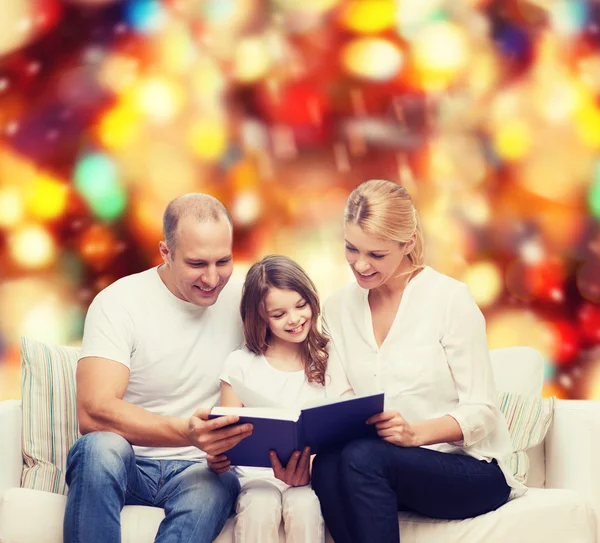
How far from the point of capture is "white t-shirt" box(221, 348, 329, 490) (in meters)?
1.91

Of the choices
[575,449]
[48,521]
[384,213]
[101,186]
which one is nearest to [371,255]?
[384,213]

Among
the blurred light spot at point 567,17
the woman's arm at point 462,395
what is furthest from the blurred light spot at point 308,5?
the woman's arm at point 462,395

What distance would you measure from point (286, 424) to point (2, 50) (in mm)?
1874

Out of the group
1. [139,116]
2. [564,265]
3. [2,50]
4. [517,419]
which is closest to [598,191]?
[564,265]

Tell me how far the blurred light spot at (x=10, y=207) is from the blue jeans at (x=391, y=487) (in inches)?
60.4

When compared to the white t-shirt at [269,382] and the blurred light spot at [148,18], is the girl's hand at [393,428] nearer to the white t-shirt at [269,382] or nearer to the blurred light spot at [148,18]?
the white t-shirt at [269,382]

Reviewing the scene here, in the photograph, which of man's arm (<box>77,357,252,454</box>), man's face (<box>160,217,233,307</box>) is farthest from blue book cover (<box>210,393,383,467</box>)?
man's face (<box>160,217,233,307</box>)

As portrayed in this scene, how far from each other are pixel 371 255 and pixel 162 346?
54 cm

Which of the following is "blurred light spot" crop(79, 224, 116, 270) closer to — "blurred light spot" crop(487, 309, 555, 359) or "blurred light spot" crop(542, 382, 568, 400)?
"blurred light spot" crop(487, 309, 555, 359)

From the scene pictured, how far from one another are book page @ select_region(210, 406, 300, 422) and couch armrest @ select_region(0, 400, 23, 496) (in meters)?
0.66

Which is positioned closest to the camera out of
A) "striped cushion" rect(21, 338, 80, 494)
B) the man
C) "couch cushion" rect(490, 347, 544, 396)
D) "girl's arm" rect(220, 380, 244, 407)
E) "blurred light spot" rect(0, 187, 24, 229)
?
the man

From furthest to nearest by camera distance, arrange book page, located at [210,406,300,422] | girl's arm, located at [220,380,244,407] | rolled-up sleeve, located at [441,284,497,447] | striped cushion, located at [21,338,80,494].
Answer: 1. striped cushion, located at [21,338,80,494]
2. girl's arm, located at [220,380,244,407]
3. rolled-up sleeve, located at [441,284,497,447]
4. book page, located at [210,406,300,422]

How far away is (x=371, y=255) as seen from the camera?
5.87 ft

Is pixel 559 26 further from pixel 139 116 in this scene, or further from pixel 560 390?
pixel 139 116
